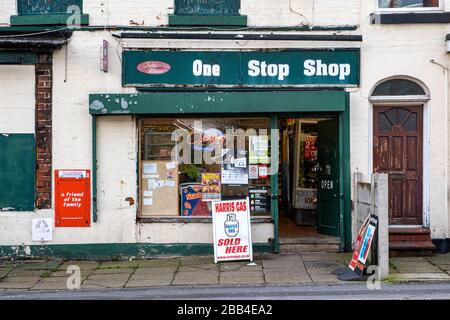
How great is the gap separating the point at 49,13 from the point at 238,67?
359 cm

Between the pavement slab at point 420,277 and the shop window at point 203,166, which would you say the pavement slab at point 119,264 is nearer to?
the shop window at point 203,166

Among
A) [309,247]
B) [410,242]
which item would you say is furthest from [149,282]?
[410,242]

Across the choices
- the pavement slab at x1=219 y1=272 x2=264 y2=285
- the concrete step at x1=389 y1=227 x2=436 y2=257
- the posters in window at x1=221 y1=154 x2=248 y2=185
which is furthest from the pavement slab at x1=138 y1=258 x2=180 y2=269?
the concrete step at x1=389 y1=227 x2=436 y2=257

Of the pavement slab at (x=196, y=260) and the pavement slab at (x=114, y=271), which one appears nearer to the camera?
the pavement slab at (x=114, y=271)

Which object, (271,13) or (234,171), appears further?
(234,171)

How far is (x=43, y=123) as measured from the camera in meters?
11.9

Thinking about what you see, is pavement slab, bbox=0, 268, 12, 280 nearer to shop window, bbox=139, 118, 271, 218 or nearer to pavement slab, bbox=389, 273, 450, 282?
shop window, bbox=139, 118, 271, 218

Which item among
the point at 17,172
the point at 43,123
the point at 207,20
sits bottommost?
the point at 17,172

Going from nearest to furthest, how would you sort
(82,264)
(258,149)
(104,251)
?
(82,264), (104,251), (258,149)

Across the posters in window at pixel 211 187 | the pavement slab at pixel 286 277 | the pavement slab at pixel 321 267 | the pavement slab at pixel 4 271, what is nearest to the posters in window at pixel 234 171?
the posters in window at pixel 211 187

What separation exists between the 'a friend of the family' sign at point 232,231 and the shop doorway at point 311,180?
1.15 meters

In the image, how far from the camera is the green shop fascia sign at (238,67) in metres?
11.9

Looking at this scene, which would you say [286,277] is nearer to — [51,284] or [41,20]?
[51,284]

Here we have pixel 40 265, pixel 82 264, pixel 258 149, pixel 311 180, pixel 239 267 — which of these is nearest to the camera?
pixel 239 267
